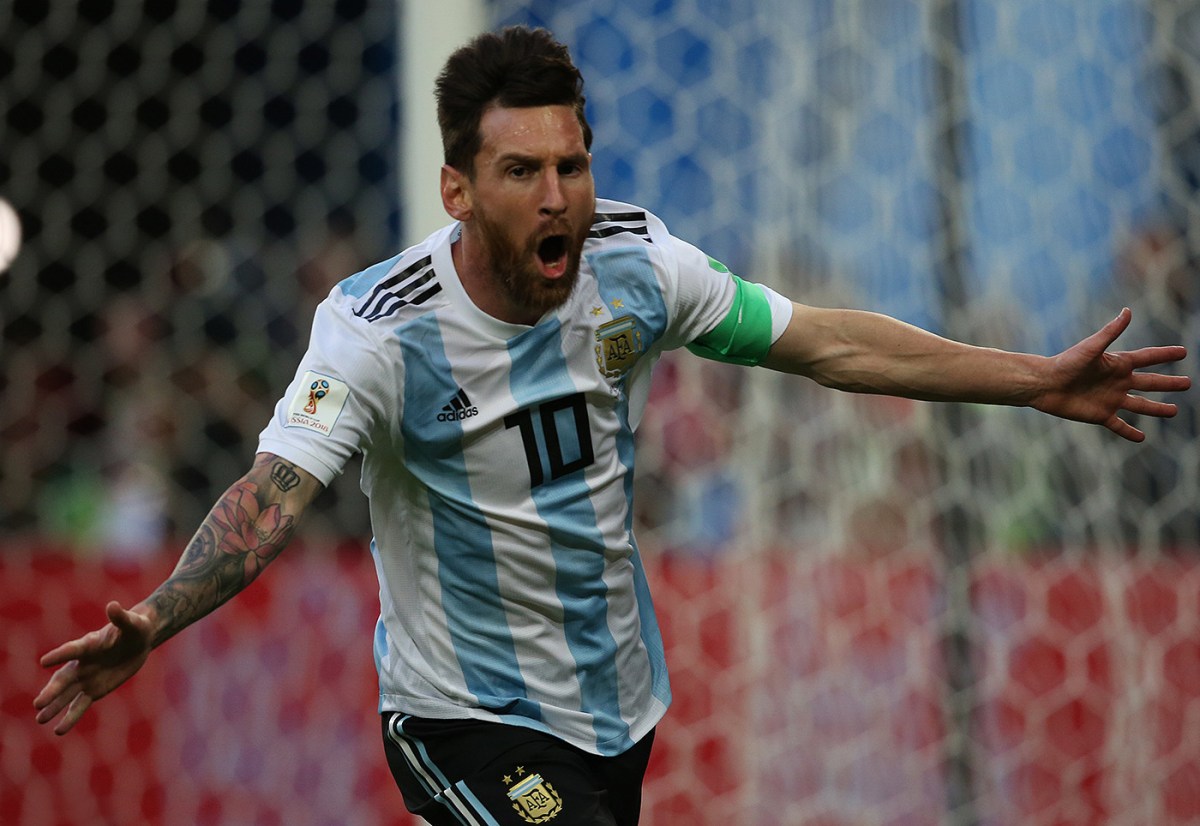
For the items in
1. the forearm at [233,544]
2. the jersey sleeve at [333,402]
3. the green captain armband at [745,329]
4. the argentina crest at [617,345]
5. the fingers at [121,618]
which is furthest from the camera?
the green captain armband at [745,329]

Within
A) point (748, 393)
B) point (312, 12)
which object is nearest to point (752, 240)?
point (748, 393)

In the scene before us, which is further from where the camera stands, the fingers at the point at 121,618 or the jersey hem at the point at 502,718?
the jersey hem at the point at 502,718

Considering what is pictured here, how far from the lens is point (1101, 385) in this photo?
2.51 meters

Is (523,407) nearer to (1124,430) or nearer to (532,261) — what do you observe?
(532,261)

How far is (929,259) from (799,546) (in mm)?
952

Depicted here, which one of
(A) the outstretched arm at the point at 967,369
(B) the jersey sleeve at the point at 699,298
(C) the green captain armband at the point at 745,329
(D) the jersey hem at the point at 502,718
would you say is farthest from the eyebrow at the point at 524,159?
(D) the jersey hem at the point at 502,718

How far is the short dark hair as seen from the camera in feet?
7.53

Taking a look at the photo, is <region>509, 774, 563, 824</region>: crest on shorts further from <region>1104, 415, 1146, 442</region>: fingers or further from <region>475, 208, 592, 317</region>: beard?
<region>1104, 415, 1146, 442</region>: fingers

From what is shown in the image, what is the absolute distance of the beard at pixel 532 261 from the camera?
228 cm

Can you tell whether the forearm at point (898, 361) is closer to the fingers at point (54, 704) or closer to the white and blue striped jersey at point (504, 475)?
the white and blue striped jersey at point (504, 475)

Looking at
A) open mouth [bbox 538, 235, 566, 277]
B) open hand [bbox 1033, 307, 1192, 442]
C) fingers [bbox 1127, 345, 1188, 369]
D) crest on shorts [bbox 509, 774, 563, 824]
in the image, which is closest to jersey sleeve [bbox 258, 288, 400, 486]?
open mouth [bbox 538, 235, 566, 277]

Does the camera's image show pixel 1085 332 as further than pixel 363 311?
Yes

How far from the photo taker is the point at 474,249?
2.36 meters

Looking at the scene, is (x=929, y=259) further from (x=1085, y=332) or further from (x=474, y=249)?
(x=474, y=249)
